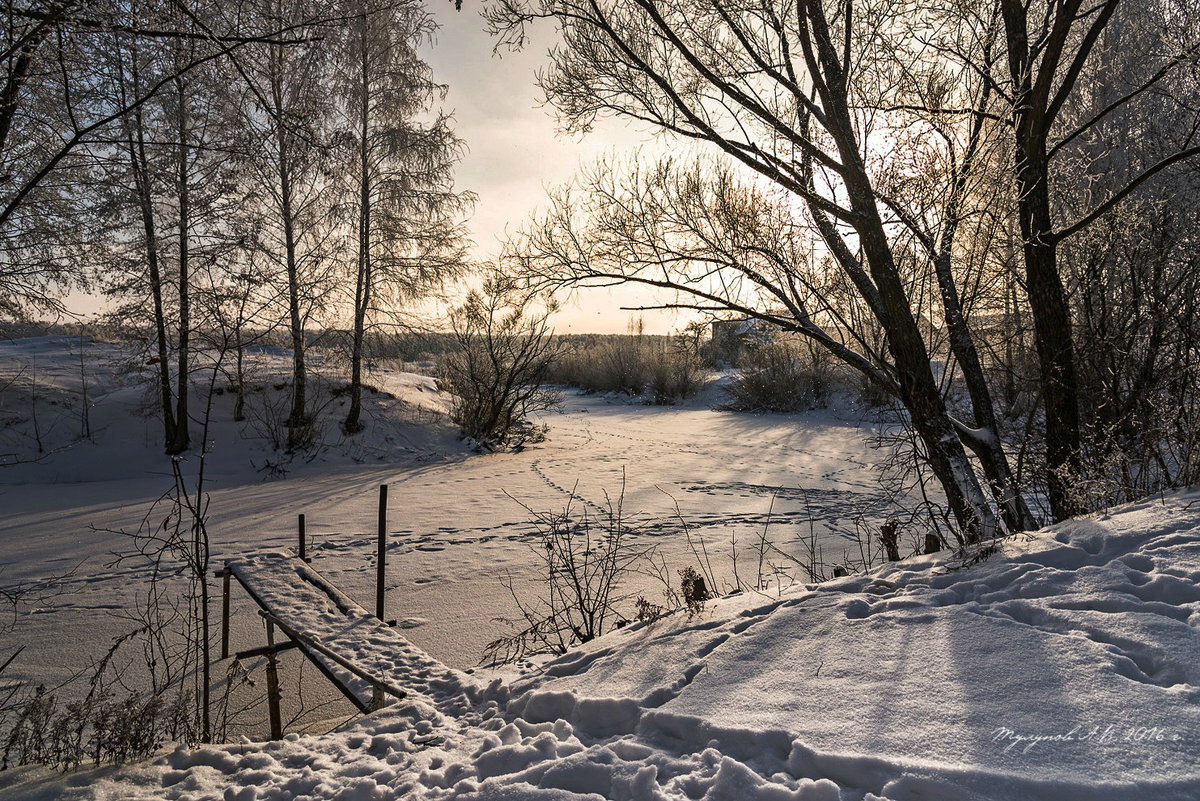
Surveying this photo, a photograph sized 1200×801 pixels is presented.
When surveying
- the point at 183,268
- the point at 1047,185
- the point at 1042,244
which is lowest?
the point at 1042,244

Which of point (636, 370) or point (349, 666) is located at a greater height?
point (636, 370)

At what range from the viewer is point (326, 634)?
4.09m

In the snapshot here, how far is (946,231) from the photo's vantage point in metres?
4.30

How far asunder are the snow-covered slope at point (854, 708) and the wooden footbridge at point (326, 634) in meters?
0.32

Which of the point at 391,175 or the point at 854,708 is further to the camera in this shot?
the point at 391,175

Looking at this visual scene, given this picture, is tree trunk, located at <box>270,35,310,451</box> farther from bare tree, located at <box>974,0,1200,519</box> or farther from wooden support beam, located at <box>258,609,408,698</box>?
bare tree, located at <box>974,0,1200,519</box>

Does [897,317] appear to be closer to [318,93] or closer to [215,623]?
[215,623]

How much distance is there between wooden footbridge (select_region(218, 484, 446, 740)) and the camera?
3250 mm

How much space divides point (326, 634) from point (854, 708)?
3241 millimetres

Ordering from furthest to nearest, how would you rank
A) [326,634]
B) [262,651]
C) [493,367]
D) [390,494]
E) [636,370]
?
[636,370] < [493,367] < [390,494] < [326,634] < [262,651]

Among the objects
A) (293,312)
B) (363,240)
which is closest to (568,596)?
(293,312)

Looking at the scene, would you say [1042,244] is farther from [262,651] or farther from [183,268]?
[183,268]

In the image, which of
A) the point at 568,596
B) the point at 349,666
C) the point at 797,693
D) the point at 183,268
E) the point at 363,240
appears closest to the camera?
the point at 797,693

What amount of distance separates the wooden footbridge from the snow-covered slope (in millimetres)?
317
